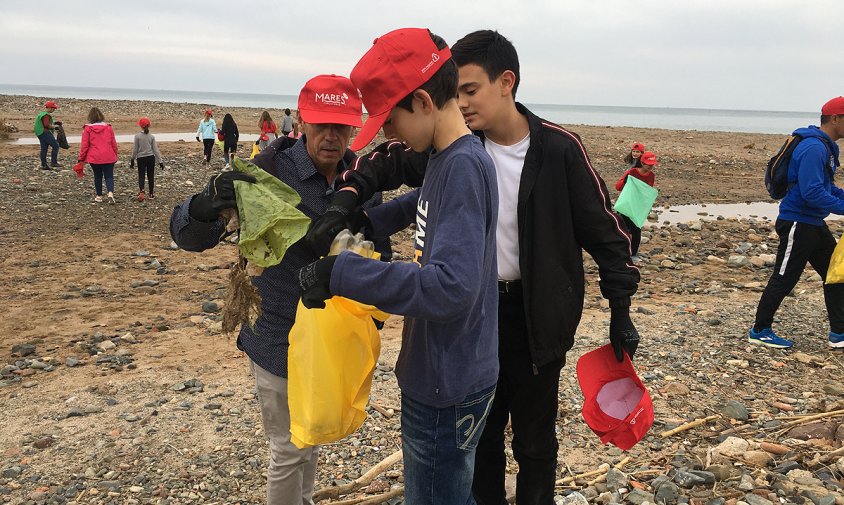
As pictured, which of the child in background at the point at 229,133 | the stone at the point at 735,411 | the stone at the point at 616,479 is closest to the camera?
the stone at the point at 616,479

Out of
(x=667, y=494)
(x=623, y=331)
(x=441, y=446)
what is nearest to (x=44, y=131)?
(x=623, y=331)

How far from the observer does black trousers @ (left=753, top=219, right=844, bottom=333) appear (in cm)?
549

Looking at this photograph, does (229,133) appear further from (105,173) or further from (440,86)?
(440,86)

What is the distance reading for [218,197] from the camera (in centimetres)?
233

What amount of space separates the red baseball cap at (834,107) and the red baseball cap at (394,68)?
15.8 feet

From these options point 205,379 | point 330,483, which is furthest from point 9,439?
point 330,483

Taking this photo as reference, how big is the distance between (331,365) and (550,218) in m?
1.14

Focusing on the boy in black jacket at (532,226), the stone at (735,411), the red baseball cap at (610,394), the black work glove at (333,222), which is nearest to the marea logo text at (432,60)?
the black work glove at (333,222)

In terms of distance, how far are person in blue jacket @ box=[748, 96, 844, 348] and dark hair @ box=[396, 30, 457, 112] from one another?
4.45 meters

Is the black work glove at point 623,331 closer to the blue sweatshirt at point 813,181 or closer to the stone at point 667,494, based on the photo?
the stone at point 667,494

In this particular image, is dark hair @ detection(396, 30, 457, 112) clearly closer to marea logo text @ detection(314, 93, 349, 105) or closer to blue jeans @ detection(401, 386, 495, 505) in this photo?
marea logo text @ detection(314, 93, 349, 105)

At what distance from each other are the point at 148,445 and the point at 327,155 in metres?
2.49

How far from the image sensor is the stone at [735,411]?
4.48 meters

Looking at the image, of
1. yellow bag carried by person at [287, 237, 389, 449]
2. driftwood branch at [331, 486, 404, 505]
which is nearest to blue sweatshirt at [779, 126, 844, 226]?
driftwood branch at [331, 486, 404, 505]
